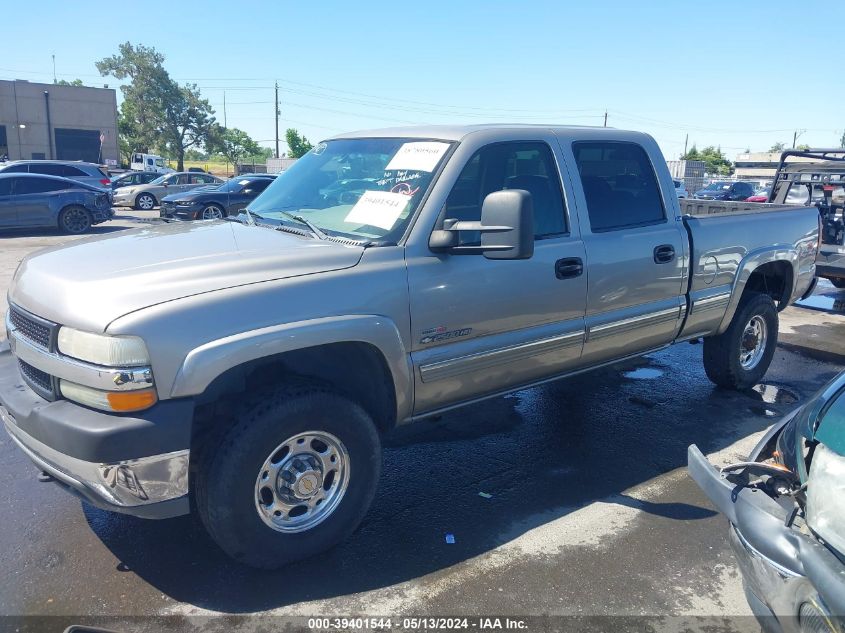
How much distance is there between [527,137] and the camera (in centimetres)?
396

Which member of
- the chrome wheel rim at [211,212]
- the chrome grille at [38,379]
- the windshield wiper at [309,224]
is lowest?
the chrome wheel rim at [211,212]

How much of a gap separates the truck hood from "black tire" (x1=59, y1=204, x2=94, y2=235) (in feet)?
46.2

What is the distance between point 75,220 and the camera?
1606 centimetres

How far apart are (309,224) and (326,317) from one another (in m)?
0.80

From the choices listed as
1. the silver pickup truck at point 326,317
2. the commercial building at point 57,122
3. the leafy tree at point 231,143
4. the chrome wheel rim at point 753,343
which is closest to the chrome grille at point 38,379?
the silver pickup truck at point 326,317

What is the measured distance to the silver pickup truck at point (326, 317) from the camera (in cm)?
262

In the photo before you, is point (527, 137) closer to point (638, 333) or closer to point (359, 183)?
point (359, 183)

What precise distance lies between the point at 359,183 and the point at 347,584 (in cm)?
210

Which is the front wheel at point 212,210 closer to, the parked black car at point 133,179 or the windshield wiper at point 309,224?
the parked black car at point 133,179

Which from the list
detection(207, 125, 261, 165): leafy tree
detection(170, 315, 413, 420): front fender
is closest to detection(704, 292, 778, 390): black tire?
detection(170, 315, 413, 420): front fender

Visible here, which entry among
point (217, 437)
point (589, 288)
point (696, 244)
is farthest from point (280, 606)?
point (696, 244)

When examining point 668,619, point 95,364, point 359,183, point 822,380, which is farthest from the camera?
point 822,380

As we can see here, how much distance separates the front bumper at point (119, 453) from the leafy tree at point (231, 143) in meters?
62.9

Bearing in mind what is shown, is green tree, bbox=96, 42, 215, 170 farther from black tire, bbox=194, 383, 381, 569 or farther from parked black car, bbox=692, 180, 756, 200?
black tire, bbox=194, 383, 381, 569
